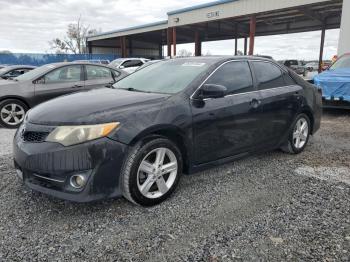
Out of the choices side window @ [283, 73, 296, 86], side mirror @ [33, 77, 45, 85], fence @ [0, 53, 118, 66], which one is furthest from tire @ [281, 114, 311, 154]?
fence @ [0, 53, 118, 66]

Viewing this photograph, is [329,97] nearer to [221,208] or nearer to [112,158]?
[221,208]

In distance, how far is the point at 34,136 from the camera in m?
3.02

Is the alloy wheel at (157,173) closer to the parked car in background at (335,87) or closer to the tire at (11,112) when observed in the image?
the tire at (11,112)

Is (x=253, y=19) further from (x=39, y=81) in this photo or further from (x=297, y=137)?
(x=297, y=137)

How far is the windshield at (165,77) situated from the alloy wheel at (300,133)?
2050mm

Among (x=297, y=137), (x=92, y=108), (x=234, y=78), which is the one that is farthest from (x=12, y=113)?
(x=297, y=137)

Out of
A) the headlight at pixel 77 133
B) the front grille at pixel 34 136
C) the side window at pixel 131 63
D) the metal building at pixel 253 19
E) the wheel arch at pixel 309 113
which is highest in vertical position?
the metal building at pixel 253 19

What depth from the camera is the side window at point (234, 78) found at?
3.86 meters

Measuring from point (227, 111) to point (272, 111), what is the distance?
3.10 ft

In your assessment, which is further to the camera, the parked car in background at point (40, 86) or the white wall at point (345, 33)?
the white wall at point (345, 33)

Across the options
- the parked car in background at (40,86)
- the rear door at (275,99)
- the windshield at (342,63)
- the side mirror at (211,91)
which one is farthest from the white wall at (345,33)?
the side mirror at (211,91)

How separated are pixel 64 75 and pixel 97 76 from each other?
801 millimetres

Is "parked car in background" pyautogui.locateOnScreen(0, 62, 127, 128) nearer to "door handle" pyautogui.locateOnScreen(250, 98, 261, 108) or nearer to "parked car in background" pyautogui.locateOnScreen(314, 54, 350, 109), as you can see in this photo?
"door handle" pyautogui.locateOnScreen(250, 98, 261, 108)

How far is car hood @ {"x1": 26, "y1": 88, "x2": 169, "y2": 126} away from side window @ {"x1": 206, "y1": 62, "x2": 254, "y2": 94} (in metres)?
0.80
